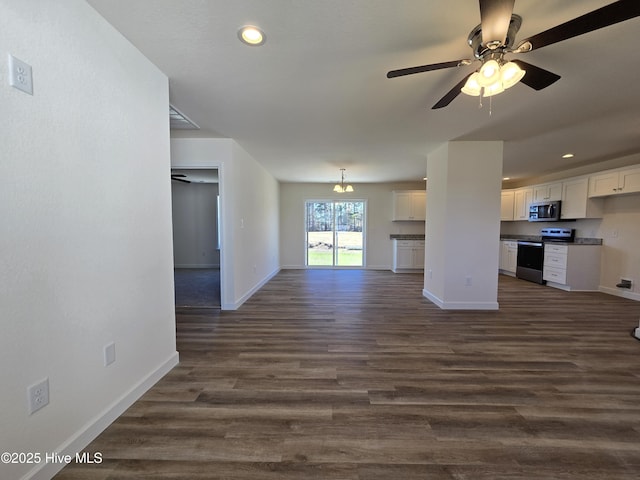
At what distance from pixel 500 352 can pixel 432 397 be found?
1190 millimetres

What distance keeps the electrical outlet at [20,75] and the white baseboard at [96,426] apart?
5.70 feet

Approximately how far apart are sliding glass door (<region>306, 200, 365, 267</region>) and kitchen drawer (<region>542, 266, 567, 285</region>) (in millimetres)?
4044

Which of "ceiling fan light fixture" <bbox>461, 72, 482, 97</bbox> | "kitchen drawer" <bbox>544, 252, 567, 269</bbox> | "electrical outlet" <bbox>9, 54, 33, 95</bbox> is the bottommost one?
"kitchen drawer" <bbox>544, 252, 567, 269</bbox>

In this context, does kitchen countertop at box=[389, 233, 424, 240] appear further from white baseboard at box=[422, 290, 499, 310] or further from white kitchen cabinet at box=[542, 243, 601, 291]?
white baseboard at box=[422, 290, 499, 310]

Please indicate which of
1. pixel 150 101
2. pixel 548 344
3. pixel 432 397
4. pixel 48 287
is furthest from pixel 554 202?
pixel 48 287

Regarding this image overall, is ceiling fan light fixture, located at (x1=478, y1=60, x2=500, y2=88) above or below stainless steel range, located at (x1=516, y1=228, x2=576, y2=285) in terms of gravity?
above

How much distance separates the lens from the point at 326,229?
755 centimetres

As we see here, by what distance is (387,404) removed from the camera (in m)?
1.82

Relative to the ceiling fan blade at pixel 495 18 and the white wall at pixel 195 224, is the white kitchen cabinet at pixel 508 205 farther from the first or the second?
the white wall at pixel 195 224

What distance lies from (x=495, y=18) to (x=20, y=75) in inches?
87.4

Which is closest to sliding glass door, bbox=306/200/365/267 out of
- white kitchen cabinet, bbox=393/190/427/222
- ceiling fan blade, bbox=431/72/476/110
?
white kitchen cabinet, bbox=393/190/427/222

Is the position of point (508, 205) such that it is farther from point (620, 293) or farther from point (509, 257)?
point (620, 293)

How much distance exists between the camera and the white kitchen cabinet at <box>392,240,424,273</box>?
6941mm

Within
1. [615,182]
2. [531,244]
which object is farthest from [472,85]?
[531,244]
